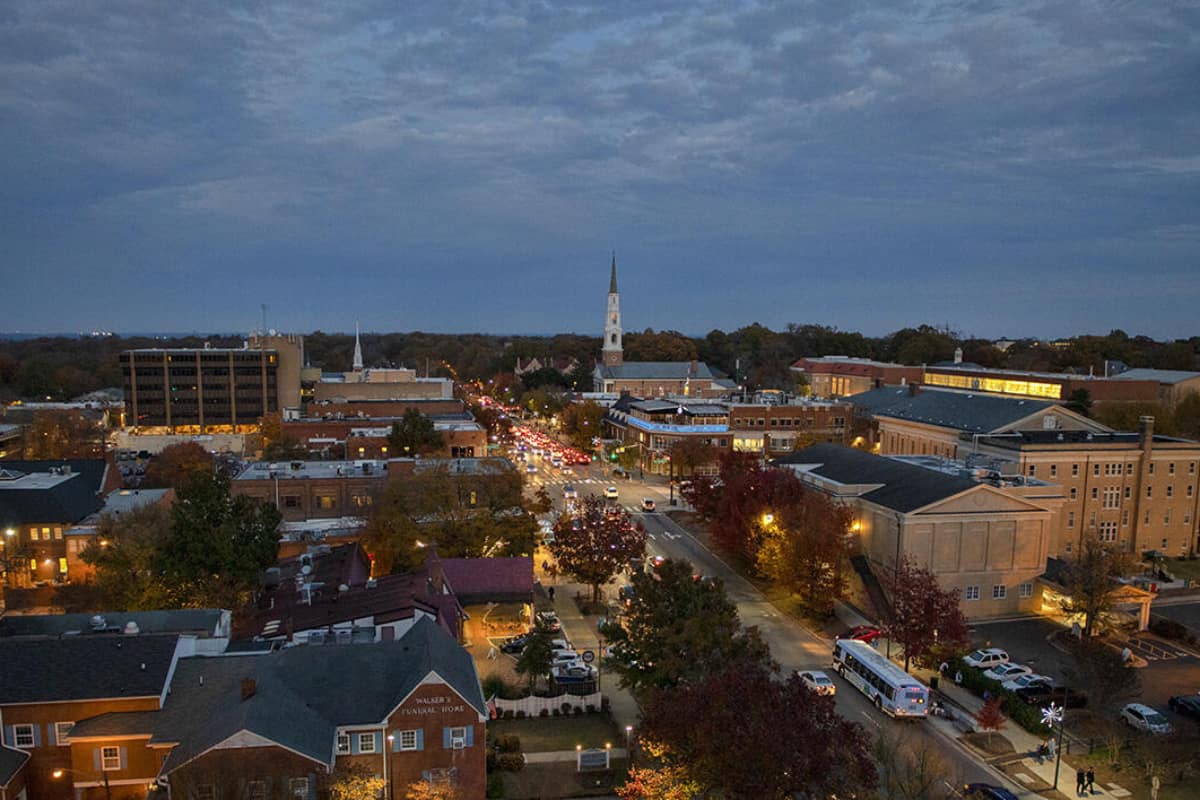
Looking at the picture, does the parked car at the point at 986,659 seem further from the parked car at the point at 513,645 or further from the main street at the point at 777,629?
the parked car at the point at 513,645

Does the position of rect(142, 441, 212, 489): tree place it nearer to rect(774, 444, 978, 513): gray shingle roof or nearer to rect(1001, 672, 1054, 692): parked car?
rect(774, 444, 978, 513): gray shingle roof

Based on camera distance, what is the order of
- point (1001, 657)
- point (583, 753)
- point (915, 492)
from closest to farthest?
point (583, 753) → point (1001, 657) → point (915, 492)

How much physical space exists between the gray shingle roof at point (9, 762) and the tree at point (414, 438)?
48.0 metres

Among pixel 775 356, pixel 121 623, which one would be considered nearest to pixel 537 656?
pixel 121 623

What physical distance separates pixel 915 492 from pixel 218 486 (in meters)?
36.6

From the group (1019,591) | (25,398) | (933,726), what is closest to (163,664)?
(933,726)

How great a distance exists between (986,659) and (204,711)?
102 feet

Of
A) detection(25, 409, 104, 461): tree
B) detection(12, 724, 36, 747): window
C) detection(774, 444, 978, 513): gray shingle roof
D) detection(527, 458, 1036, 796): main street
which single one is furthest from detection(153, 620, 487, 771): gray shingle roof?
detection(25, 409, 104, 461): tree

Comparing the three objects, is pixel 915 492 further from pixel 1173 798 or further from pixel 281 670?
pixel 281 670

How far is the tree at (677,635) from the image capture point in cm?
2720

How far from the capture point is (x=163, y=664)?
2538 centimetres

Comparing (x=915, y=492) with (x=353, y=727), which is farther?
(x=915, y=492)

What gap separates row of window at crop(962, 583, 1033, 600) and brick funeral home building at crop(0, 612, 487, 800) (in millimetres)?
29593

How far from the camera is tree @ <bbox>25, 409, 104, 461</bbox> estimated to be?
80.8 meters
